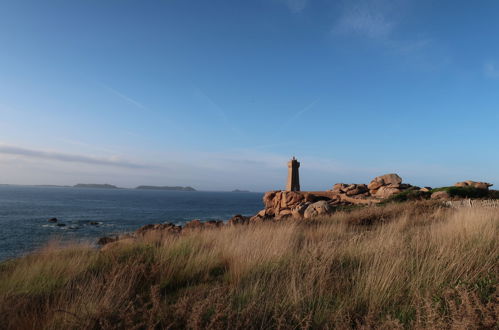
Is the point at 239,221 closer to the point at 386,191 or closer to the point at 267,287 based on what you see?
the point at 267,287

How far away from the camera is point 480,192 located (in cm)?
1727

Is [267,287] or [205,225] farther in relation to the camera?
[205,225]

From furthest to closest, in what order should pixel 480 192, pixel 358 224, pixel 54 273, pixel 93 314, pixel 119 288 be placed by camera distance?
pixel 480 192 < pixel 358 224 < pixel 54 273 < pixel 119 288 < pixel 93 314

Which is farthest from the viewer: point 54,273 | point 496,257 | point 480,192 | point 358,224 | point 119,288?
point 480,192

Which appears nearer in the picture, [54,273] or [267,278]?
[267,278]

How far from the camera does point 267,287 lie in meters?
3.60

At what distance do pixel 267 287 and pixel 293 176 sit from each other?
66.2ft

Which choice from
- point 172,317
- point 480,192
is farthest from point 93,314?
point 480,192

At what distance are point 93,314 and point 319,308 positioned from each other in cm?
226

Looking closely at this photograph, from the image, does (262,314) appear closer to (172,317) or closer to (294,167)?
(172,317)

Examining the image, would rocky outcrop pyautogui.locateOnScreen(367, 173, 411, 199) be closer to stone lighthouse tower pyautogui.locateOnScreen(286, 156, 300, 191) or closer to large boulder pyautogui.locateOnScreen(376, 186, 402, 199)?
large boulder pyautogui.locateOnScreen(376, 186, 402, 199)

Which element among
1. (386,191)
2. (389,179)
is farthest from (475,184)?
(386,191)

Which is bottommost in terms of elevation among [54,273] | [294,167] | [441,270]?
[54,273]

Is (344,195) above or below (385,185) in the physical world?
below
